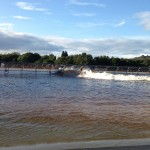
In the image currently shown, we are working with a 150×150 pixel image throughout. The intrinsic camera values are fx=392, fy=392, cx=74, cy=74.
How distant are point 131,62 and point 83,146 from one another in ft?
529

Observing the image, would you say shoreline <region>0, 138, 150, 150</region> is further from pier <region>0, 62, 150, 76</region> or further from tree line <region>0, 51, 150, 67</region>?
tree line <region>0, 51, 150, 67</region>

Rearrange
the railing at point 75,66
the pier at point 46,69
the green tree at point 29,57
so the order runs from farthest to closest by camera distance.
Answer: the green tree at point 29,57 → the pier at point 46,69 → the railing at point 75,66

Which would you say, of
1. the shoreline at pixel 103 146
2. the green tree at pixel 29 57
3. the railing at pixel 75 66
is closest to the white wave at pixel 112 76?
the railing at pixel 75 66

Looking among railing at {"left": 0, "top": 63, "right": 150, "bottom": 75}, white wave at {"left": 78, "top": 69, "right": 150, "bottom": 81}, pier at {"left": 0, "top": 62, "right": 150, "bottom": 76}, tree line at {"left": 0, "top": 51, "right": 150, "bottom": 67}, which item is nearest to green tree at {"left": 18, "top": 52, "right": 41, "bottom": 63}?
tree line at {"left": 0, "top": 51, "right": 150, "bottom": 67}

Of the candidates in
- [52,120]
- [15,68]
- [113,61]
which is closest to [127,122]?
[52,120]

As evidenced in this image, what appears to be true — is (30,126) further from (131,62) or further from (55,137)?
(131,62)

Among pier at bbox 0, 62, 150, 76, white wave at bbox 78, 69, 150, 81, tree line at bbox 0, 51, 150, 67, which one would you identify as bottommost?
white wave at bbox 78, 69, 150, 81

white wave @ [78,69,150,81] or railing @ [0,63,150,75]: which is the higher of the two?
railing @ [0,63,150,75]

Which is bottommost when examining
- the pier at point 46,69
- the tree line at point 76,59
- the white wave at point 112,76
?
the white wave at point 112,76

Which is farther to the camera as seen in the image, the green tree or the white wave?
the green tree

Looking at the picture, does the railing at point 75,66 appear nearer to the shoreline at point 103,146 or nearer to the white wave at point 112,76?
the white wave at point 112,76

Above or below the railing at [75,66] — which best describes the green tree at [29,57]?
above

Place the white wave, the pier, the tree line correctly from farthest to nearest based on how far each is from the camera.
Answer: the tree line → the pier → the white wave

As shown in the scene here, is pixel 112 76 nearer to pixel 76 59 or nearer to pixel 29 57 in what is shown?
pixel 76 59
